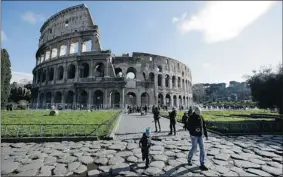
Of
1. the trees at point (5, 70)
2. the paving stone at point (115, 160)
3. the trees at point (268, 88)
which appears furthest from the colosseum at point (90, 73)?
the paving stone at point (115, 160)

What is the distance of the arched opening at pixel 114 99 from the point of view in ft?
111

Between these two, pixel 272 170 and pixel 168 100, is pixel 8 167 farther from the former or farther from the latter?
pixel 168 100

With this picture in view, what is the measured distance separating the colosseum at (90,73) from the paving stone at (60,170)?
27636 millimetres

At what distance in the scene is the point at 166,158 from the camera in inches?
224

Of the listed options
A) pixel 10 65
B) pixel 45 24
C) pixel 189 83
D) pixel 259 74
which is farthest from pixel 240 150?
pixel 45 24

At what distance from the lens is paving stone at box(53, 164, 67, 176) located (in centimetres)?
453

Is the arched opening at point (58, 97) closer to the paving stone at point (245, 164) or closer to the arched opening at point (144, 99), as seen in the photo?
the arched opening at point (144, 99)

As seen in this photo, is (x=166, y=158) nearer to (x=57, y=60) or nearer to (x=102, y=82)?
(x=102, y=82)

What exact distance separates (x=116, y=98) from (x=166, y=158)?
3159cm

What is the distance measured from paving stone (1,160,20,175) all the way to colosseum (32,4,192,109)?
27.1m

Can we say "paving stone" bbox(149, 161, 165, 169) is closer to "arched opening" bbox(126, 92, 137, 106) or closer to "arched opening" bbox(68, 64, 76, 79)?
"arched opening" bbox(126, 92, 137, 106)

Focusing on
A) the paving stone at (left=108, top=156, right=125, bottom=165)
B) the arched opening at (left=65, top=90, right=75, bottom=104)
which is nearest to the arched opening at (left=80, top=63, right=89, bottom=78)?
the arched opening at (left=65, top=90, right=75, bottom=104)

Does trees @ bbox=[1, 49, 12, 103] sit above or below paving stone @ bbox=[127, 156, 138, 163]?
above

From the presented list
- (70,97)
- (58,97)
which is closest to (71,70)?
(70,97)
